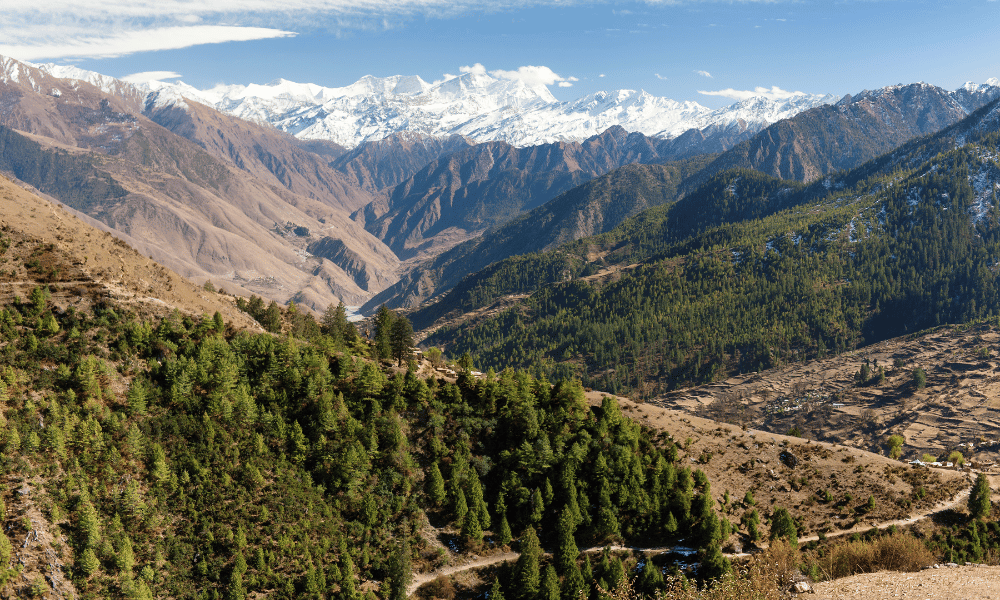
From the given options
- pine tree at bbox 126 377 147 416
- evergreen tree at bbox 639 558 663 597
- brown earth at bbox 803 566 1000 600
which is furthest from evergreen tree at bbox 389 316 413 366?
brown earth at bbox 803 566 1000 600

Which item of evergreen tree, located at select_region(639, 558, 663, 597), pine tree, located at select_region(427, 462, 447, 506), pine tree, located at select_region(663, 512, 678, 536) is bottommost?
evergreen tree, located at select_region(639, 558, 663, 597)

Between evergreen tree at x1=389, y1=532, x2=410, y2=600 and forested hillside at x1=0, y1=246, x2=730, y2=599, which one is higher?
forested hillside at x1=0, y1=246, x2=730, y2=599

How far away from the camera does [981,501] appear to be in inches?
3278

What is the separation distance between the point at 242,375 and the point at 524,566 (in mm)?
51499

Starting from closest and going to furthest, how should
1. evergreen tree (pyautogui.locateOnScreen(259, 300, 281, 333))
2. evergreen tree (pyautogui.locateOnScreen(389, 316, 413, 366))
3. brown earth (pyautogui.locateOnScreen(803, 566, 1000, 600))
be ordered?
brown earth (pyautogui.locateOnScreen(803, 566, 1000, 600)) < evergreen tree (pyautogui.locateOnScreen(389, 316, 413, 366)) < evergreen tree (pyautogui.locateOnScreen(259, 300, 281, 333))

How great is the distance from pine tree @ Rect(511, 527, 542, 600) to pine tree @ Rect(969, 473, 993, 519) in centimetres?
6259

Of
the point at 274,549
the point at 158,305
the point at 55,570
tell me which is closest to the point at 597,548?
the point at 274,549

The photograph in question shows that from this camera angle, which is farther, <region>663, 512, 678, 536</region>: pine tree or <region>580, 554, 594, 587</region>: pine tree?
<region>663, 512, 678, 536</region>: pine tree

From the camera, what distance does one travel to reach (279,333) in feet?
379

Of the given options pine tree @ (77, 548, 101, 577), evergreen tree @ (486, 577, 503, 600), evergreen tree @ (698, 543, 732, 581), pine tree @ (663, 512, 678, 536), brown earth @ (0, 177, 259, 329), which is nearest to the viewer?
pine tree @ (77, 548, 101, 577)

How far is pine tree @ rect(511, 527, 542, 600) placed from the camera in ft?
257

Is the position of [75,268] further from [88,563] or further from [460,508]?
[460,508]

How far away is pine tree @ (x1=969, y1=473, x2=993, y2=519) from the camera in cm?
8338

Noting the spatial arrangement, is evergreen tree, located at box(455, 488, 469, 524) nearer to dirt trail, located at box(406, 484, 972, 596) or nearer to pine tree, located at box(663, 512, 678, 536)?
dirt trail, located at box(406, 484, 972, 596)
